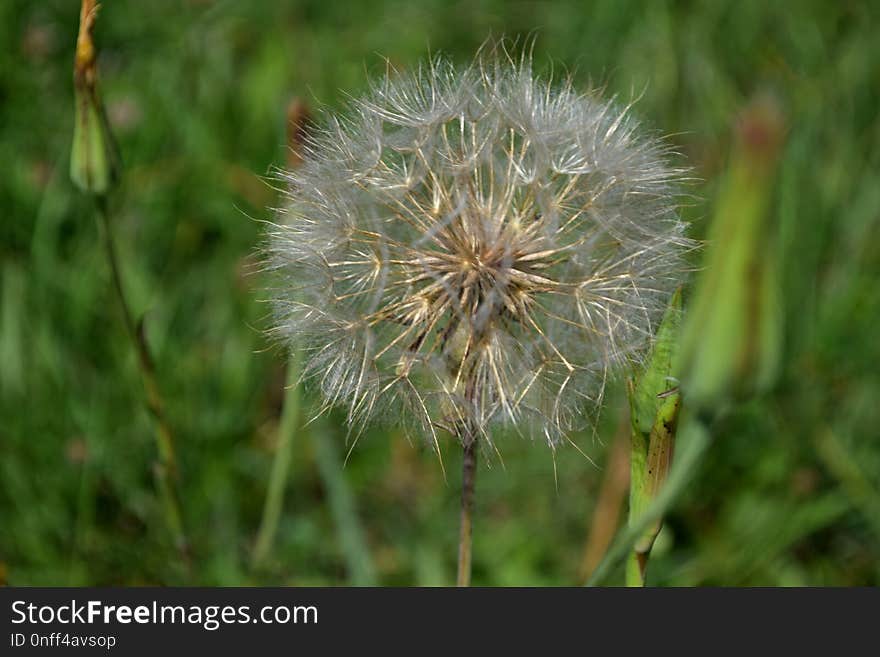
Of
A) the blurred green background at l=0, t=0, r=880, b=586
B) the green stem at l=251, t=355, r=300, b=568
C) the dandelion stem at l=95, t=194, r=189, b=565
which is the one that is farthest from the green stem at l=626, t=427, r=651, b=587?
the dandelion stem at l=95, t=194, r=189, b=565

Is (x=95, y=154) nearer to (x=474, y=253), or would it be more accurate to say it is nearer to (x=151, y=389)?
(x=151, y=389)

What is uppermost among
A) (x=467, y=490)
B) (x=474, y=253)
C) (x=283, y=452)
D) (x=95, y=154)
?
(x=95, y=154)

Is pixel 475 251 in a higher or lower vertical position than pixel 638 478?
higher

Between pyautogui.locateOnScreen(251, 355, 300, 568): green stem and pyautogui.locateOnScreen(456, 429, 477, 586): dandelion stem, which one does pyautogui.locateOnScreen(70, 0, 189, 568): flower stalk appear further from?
pyautogui.locateOnScreen(456, 429, 477, 586): dandelion stem

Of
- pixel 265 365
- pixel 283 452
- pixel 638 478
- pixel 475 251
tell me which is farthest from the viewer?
pixel 265 365

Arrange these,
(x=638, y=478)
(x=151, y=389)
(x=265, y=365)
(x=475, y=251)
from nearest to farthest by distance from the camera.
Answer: (x=638, y=478) < (x=475, y=251) < (x=151, y=389) < (x=265, y=365)

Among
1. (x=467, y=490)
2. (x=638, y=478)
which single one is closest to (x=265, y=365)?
(x=467, y=490)

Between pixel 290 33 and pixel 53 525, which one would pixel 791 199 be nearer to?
pixel 290 33

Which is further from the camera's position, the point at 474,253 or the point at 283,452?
the point at 283,452
